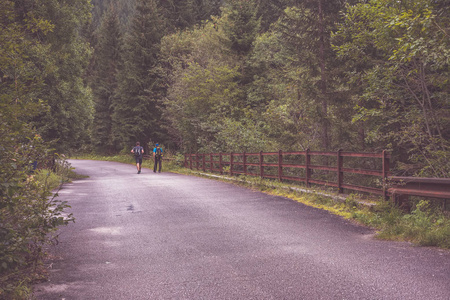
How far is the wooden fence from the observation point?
895 cm

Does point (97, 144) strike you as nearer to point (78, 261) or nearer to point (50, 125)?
point (50, 125)

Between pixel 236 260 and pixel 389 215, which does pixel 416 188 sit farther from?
pixel 236 260

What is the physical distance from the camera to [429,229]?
6316 mm

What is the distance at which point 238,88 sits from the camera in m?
29.9

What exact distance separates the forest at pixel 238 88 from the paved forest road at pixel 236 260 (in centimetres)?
81

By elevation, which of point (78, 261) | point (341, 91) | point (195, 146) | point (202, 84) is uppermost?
point (202, 84)

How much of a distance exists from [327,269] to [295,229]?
95.4 inches

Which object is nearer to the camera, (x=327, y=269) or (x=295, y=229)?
(x=327, y=269)

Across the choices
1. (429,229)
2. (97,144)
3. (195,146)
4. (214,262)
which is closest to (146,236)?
(214,262)

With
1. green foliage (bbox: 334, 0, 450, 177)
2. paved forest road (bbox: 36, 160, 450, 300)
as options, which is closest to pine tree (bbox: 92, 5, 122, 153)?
green foliage (bbox: 334, 0, 450, 177)

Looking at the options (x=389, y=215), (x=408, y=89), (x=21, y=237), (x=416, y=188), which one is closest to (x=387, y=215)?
(x=389, y=215)

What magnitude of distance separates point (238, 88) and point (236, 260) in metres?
25.5

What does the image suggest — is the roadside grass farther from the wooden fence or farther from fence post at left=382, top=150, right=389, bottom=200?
the wooden fence

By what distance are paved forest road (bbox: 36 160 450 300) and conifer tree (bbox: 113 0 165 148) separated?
34756 mm
